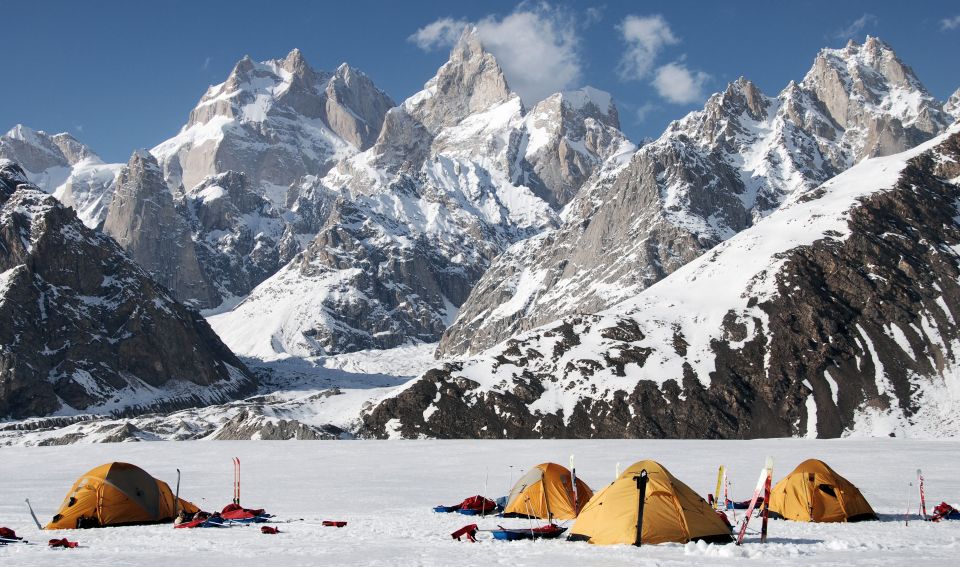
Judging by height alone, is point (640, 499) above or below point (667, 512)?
above

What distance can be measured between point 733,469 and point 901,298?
320 feet

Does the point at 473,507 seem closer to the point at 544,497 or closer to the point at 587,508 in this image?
the point at 544,497

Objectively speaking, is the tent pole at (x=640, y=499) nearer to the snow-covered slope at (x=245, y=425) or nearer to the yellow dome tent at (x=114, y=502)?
the yellow dome tent at (x=114, y=502)

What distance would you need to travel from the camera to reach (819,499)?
125ft

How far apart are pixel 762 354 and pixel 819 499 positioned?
100 meters

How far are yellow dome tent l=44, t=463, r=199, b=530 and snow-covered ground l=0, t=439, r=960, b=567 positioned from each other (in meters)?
1.95

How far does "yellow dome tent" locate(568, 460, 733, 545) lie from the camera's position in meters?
29.8

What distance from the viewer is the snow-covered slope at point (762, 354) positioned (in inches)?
4803

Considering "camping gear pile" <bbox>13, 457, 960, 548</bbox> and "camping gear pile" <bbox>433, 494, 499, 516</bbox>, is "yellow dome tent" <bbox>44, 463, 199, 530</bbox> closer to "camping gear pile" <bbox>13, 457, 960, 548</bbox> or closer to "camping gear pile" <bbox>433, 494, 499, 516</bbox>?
"camping gear pile" <bbox>13, 457, 960, 548</bbox>

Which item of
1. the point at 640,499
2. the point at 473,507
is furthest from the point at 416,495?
the point at 640,499

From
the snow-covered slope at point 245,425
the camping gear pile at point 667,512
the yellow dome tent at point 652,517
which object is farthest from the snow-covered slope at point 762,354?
the yellow dome tent at point 652,517

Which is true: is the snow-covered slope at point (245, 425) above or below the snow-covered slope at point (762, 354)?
below

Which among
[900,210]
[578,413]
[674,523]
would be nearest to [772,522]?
[674,523]

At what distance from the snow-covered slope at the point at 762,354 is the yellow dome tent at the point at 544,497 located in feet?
268
